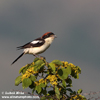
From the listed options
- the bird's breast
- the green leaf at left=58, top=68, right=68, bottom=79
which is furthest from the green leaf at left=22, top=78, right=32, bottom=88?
the bird's breast

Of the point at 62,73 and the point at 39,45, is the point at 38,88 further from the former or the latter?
the point at 39,45

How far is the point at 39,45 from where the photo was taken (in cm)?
1137

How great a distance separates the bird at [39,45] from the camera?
37.1 feet

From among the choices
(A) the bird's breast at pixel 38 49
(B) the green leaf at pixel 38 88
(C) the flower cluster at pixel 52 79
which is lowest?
(B) the green leaf at pixel 38 88

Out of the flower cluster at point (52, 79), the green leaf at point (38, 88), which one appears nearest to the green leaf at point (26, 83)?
the green leaf at point (38, 88)

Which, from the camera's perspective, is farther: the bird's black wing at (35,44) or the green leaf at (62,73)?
the bird's black wing at (35,44)

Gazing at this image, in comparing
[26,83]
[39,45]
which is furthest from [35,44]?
[26,83]

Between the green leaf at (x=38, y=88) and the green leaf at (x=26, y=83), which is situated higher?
the green leaf at (x=26, y=83)

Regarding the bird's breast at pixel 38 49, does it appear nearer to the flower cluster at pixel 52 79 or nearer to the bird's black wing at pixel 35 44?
the bird's black wing at pixel 35 44

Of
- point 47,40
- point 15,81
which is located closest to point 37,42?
point 47,40

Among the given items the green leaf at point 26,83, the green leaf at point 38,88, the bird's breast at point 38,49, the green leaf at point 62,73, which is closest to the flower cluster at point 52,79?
the green leaf at point 62,73

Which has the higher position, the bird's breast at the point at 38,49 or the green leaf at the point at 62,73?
the bird's breast at the point at 38,49

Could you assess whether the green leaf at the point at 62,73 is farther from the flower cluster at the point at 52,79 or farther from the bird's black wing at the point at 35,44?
the bird's black wing at the point at 35,44

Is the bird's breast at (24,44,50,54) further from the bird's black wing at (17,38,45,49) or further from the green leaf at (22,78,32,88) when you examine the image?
the green leaf at (22,78,32,88)
